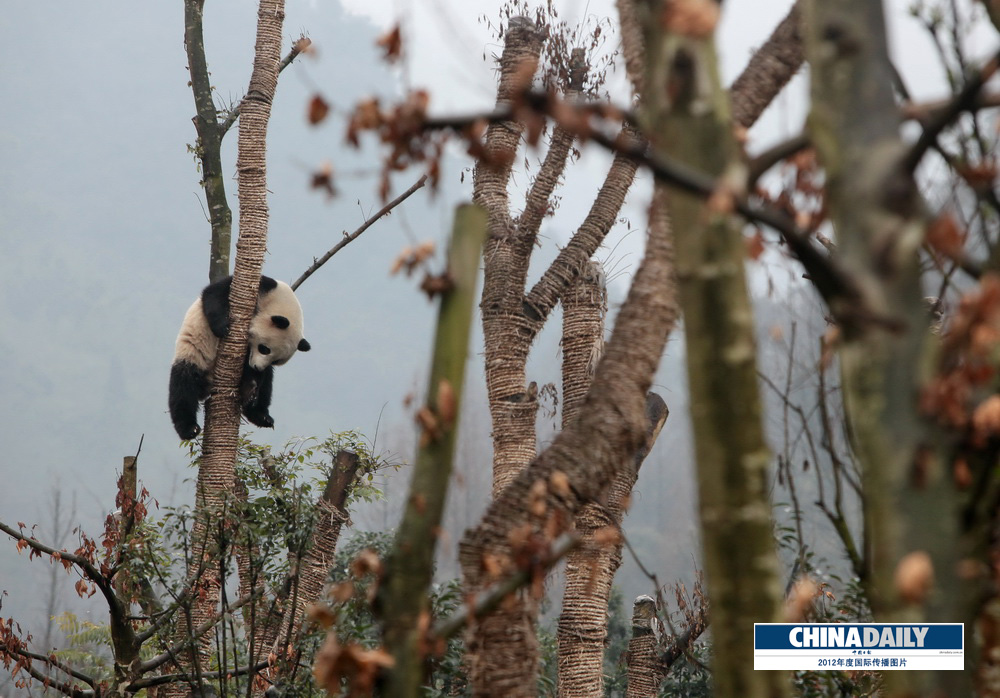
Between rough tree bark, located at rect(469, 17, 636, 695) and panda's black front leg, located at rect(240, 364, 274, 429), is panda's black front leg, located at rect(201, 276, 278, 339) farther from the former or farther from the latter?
rough tree bark, located at rect(469, 17, 636, 695)

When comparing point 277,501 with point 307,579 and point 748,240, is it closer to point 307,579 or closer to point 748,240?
point 307,579

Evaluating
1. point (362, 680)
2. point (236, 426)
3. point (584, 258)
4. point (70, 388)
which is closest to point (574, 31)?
point (584, 258)

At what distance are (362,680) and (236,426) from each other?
5.08 metres

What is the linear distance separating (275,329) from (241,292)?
225cm

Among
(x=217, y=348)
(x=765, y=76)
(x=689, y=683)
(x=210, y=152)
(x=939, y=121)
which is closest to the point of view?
(x=939, y=121)

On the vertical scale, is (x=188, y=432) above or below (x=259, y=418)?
Result: below

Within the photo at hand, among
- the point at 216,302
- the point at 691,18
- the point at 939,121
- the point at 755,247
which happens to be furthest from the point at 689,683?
the point at 691,18

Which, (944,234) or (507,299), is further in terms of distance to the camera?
(507,299)

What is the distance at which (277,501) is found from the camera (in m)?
5.88

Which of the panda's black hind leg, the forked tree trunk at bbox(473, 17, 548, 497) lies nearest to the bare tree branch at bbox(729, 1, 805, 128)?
the forked tree trunk at bbox(473, 17, 548, 497)

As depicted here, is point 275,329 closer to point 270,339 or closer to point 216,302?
point 270,339

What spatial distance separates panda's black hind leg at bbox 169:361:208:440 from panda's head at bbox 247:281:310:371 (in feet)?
1.97

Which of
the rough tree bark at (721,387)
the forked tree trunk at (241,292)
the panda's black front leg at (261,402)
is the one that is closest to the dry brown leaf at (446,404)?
the rough tree bark at (721,387)

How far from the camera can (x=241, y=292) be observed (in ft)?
22.0
